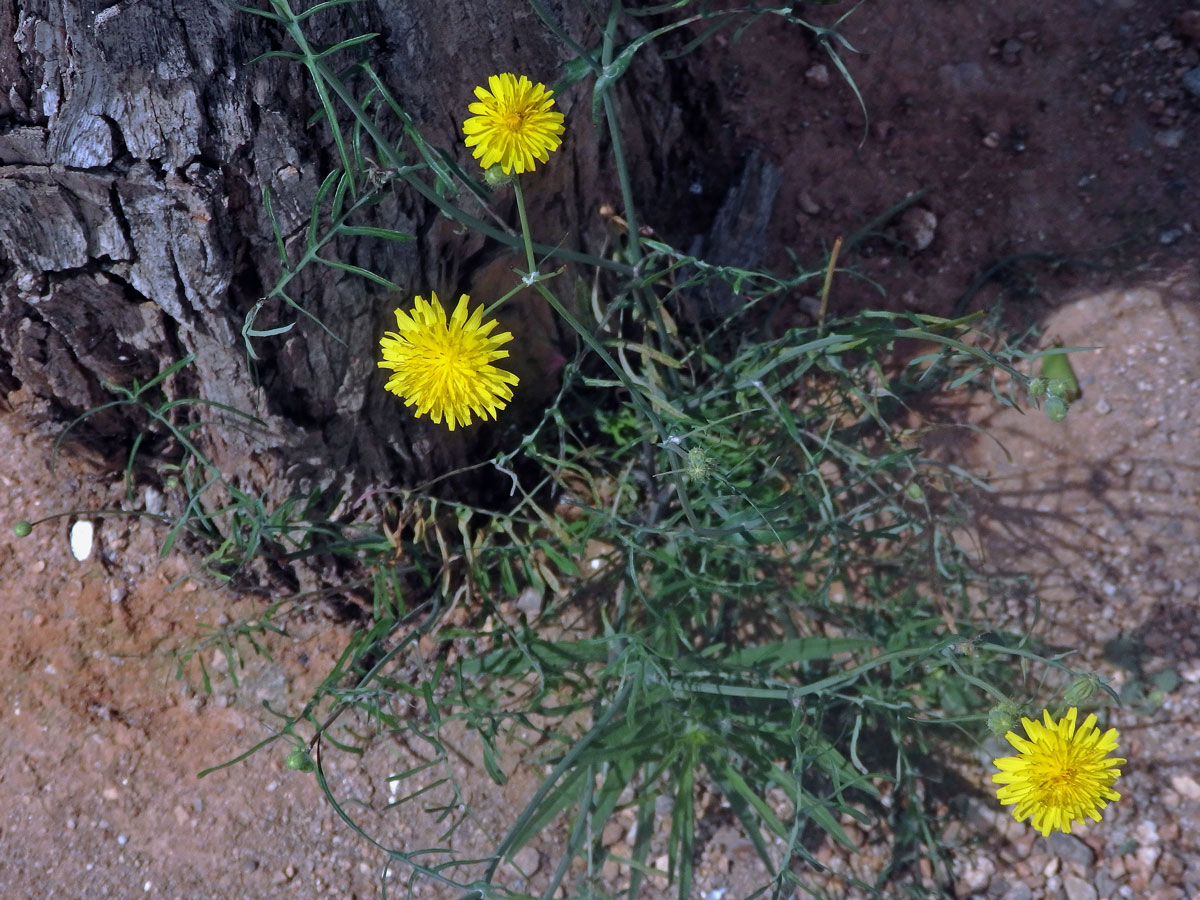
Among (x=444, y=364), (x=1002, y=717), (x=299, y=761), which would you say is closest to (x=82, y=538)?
(x=299, y=761)

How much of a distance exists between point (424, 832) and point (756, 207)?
2.12 metres

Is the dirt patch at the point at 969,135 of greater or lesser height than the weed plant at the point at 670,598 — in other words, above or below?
above

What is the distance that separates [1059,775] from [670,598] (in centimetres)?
102

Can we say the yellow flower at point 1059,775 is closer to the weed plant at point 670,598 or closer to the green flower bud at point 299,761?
the weed plant at point 670,598

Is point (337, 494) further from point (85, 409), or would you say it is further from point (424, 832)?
point (424, 832)

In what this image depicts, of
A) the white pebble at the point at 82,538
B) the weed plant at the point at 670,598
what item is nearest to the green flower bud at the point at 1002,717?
the weed plant at the point at 670,598

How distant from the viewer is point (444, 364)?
1762mm

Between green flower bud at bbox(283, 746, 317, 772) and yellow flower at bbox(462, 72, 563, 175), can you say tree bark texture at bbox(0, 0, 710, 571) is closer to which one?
yellow flower at bbox(462, 72, 563, 175)

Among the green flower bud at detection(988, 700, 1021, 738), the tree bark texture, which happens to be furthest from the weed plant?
the green flower bud at detection(988, 700, 1021, 738)

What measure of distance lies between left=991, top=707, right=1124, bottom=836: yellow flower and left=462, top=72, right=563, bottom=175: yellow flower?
1.57 metres

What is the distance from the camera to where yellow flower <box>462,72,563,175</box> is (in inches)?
66.5

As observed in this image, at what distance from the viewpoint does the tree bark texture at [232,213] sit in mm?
1650

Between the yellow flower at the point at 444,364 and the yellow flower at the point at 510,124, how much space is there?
0.98 feet

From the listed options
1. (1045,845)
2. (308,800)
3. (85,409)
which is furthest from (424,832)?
(1045,845)
